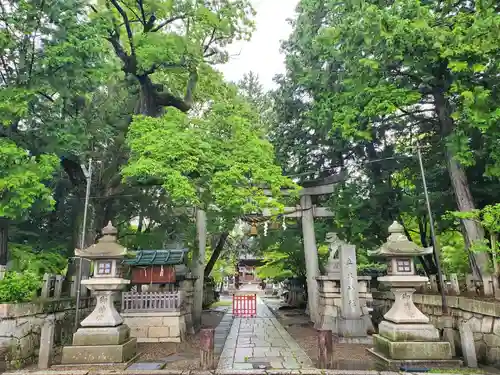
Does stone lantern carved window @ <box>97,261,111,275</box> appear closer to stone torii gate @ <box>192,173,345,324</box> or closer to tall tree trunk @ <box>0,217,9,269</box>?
tall tree trunk @ <box>0,217,9,269</box>

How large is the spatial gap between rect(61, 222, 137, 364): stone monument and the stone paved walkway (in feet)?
8.19

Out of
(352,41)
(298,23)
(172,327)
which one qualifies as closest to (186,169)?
(172,327)

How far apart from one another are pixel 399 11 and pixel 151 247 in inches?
558

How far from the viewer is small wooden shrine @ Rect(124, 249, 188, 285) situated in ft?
43.4

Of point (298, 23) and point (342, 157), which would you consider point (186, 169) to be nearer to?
point (342, 157)

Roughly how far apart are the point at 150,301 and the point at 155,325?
83 centimetres

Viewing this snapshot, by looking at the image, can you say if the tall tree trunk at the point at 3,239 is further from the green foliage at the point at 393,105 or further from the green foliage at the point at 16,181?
the green foliage at the point at 393,105

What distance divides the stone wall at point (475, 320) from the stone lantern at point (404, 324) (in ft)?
4.32

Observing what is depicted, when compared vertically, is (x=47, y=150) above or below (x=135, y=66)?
below

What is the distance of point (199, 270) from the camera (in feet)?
53.5

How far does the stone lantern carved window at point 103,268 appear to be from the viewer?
9266 mm

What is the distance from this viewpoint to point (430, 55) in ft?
33.3

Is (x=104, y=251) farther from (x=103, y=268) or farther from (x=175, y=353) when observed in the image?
(x=175, y=353)

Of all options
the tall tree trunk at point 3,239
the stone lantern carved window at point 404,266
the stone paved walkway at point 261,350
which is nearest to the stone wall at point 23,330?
the tall tree trunk at point 3,239
